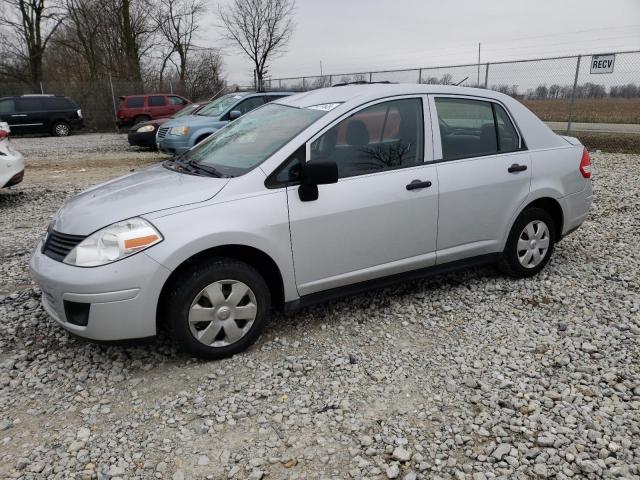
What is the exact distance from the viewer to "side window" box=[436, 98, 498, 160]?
12.8ft

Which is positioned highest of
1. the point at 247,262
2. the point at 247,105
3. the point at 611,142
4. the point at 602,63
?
the point at 602,63

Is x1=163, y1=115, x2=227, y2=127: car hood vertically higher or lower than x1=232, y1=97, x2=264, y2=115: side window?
lower

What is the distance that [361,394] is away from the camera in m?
2.90

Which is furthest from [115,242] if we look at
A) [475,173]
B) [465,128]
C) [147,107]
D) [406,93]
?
[147,107]

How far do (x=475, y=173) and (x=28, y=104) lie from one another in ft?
68.1

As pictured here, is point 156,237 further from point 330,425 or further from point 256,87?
point 256,87

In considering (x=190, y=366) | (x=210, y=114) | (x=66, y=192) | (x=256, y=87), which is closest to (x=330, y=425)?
(x=190, y=366)

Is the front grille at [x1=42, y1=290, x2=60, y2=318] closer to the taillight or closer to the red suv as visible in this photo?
the taillight

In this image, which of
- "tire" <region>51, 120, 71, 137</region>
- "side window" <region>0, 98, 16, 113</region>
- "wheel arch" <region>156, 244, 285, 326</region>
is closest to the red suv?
"tire" <region>51, 120, 71, 137</region>

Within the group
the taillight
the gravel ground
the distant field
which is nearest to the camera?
the gravel ground

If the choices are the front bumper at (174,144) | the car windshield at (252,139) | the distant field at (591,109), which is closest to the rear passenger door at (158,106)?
the front bumper at (174,144)

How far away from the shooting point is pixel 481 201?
3.98 meters

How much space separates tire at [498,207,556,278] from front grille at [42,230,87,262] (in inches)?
132

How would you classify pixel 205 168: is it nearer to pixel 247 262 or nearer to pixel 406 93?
pixel 247 262
